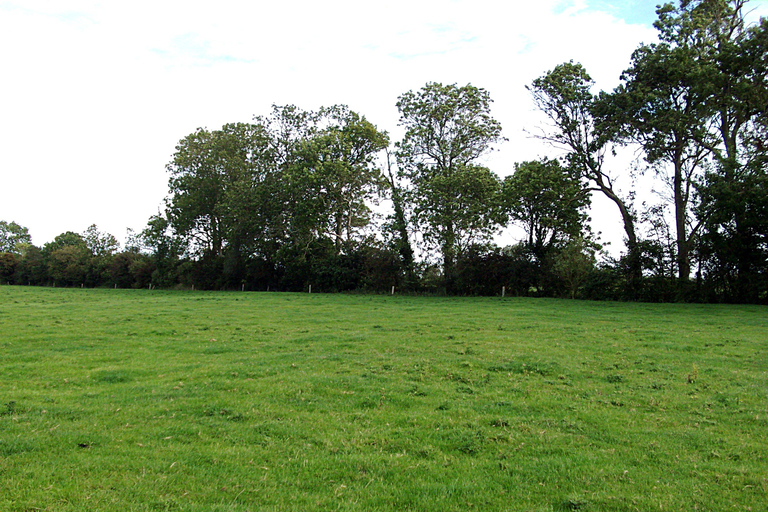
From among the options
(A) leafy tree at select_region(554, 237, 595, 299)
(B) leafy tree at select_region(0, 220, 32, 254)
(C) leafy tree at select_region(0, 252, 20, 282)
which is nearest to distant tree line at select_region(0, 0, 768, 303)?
(A) leafy tree at select_region(554, 237, 595, 299)

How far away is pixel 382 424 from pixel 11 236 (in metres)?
157

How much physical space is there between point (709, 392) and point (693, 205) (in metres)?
31.2

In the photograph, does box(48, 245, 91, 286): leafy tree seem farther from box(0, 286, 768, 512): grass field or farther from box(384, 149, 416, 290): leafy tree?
box(0, 286, 768, 512): grass field

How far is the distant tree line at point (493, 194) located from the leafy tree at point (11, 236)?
3596 inches

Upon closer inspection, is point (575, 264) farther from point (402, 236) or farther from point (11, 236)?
point (11, 236)

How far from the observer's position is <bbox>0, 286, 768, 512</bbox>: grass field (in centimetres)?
516

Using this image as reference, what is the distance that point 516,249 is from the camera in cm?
4225

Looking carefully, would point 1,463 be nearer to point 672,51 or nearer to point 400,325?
point 400,325

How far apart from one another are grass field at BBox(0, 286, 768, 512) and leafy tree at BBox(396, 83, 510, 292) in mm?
26822

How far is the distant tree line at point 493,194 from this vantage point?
106 feet

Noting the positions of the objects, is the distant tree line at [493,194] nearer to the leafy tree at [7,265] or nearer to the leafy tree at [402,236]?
the leafy tree at [402,236]

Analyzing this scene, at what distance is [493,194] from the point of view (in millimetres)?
39969

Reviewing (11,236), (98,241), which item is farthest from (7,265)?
(11,236)

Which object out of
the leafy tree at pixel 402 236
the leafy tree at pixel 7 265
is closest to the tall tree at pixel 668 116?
the leafy tree at pixel 402 236
